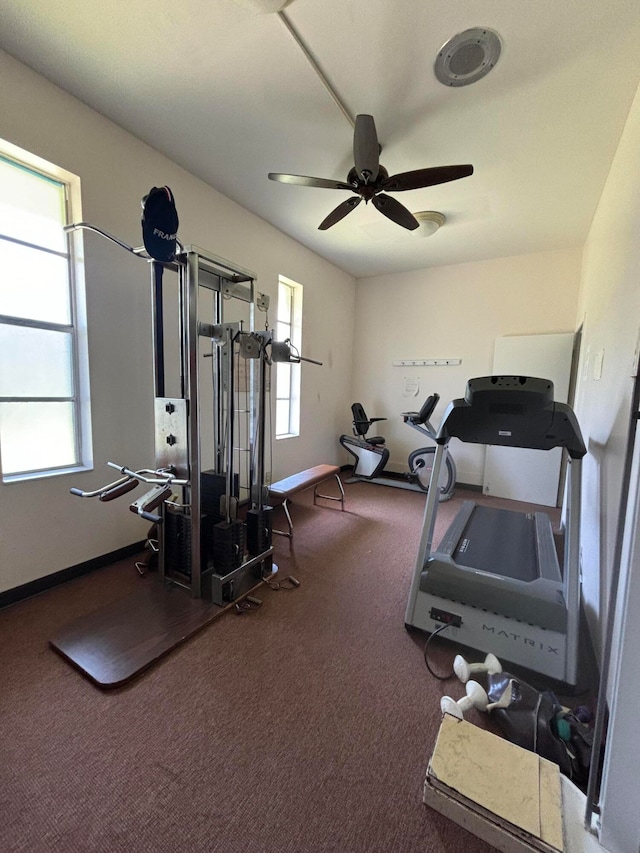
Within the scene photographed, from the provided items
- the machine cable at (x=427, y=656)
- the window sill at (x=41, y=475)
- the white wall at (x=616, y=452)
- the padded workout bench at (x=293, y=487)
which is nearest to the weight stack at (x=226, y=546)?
the padded workout bench at (x=293, y=487)

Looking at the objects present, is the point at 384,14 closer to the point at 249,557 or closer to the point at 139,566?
the point at 249,557

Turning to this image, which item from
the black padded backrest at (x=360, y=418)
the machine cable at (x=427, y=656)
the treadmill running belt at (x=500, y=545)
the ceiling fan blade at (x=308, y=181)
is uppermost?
the ceiling fan blade at (x=308, y=181)

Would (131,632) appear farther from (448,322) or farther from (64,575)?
(448,322)

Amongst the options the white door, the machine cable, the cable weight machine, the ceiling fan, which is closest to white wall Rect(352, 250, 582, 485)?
the white door

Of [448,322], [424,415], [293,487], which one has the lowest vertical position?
[293,487]

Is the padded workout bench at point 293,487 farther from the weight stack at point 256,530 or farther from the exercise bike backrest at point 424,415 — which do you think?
the exercise bike backrest at point 424,415

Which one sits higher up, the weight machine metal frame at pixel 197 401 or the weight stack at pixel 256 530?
the weight machine metal frame at pixel 197 401

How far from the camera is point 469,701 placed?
1463 mm

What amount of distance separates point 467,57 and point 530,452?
3888mm

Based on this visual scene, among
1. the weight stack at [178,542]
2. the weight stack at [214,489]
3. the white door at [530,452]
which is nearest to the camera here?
the weight stack at [178,542]

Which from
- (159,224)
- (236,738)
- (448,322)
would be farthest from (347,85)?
(448,322)

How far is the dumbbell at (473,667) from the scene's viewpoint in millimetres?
1599

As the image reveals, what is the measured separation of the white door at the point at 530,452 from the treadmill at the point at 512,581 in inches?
99.2

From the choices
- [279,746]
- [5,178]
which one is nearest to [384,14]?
[5,178]
